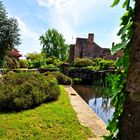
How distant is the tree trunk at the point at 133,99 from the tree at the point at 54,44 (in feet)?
245

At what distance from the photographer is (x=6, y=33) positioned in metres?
25.6

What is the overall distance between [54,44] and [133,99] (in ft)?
251

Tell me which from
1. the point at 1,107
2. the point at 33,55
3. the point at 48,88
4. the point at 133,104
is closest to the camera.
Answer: the point at 133,104

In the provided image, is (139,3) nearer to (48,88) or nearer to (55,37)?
(48,88)

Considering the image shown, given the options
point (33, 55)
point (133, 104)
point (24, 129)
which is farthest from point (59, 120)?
point (33, 55)

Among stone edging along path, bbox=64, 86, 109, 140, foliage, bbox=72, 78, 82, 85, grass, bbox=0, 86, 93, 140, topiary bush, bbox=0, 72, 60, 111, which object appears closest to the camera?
grass, bbox=0, 86, 93, 140

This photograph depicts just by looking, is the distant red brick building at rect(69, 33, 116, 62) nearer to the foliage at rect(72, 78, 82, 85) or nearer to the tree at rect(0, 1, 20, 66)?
the foliage at rect(72, 78, 82, 85)

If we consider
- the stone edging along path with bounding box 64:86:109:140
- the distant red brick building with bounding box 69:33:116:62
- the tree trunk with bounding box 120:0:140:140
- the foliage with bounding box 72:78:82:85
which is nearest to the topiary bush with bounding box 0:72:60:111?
the stone edging along path with bounding box 64:86:109:140

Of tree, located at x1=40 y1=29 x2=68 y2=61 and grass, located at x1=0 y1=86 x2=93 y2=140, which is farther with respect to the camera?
tree, located at x1=40 y1=29 x2=68 y2=61

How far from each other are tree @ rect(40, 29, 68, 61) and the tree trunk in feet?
245

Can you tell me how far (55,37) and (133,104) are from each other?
77922 millimetres

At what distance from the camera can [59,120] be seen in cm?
838

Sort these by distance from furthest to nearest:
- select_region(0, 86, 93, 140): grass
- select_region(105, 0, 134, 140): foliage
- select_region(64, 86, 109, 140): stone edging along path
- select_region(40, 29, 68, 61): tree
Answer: select_region(40, 29, 68, 61): tree, select_region(64, 86, 109, 140): stone edging along path, select_region(0, 86, 93, 140): grass, select_region(105, 0, 134, 140): foliage

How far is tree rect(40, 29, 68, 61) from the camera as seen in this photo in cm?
7681
